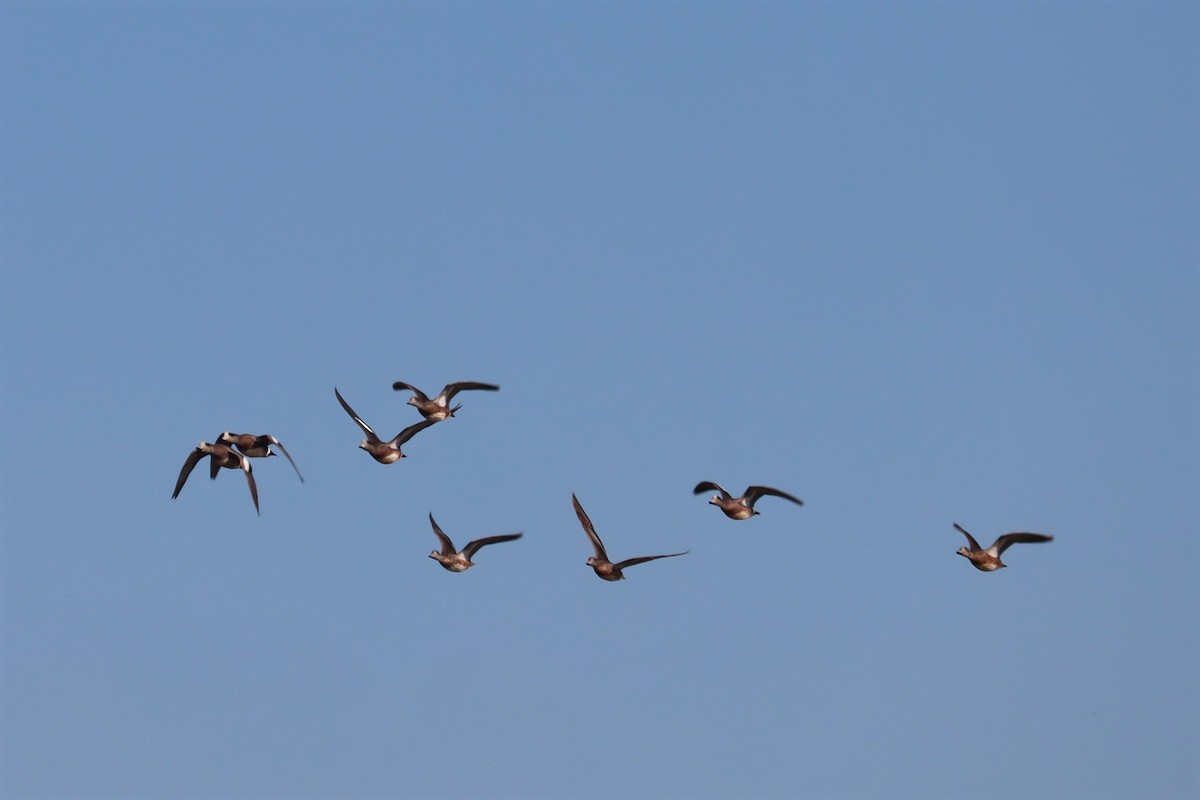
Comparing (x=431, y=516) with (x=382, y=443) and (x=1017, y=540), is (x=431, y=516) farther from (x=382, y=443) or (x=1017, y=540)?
(x=1017, y=540)

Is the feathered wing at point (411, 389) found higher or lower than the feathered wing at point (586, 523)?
higher

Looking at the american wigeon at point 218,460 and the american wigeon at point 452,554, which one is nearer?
the american wigeon at point 218,460

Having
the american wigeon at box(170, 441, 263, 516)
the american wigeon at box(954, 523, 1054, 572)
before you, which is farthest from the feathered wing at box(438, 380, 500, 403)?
the american wigeon at box(954, 523, 1054, 572)

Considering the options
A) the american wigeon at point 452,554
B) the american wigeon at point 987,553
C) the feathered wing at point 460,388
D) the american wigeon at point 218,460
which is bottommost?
the american wigeon at point 987,553

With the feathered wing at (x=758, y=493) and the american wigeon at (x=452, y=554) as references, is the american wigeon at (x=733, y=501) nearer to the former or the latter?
the feathered wing at (x=758, y=493)

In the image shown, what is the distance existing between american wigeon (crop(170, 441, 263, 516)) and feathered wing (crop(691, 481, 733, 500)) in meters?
12.5

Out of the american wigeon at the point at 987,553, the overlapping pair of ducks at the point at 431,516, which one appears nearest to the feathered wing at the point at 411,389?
the overlapping pair of ducks at the point at 431,516

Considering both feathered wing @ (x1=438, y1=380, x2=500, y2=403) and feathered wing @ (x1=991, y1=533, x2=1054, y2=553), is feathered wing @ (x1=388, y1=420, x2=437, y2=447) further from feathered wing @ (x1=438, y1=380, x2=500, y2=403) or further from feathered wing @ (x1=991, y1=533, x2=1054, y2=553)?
feathered wing @ (x1=991, y1=533, x2=1054, y2=553)

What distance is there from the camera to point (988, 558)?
4606 centimetres

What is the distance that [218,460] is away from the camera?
4309 cm

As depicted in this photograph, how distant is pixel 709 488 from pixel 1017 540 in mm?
8798

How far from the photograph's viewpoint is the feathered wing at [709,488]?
46188mm

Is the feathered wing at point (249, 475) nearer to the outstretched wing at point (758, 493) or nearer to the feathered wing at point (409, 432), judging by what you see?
the feathered wing at point (409, 432)

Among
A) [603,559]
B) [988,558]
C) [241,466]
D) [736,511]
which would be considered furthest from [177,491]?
[988,558]
